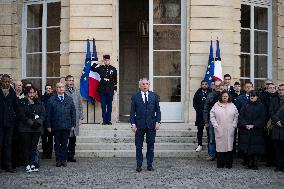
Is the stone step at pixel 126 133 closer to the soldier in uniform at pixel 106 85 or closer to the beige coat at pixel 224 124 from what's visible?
the soldier in uniform at pixel 106 85

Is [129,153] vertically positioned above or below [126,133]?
below

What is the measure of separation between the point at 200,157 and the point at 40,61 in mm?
5849

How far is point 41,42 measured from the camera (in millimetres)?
14508

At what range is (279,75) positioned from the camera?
49.0 ft

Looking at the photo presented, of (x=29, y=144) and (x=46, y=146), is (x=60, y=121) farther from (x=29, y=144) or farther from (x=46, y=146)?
(x=46, y=146)

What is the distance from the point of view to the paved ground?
7961 mm

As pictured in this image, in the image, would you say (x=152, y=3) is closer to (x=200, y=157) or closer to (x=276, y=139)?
(x=200, y=157)

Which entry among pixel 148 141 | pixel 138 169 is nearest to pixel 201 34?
pixel 148 141

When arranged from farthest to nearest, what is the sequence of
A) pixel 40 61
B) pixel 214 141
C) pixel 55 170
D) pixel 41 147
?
pixel 40 61, pixel 41 147, pixel 214 141, pixel 55 170

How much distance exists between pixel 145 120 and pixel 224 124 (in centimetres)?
159

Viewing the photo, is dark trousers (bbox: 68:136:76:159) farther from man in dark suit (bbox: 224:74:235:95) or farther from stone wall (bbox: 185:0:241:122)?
stone wall (bbox: 185:0:241:122)

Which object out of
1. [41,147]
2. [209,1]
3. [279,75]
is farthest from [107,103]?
[279,75]

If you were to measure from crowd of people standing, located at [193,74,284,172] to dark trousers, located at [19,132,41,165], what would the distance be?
132 inches

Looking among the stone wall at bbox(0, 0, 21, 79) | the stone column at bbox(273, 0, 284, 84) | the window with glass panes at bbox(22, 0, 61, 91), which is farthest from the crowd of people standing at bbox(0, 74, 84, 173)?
the stone column at bbox(273, 0, 284, 84)
